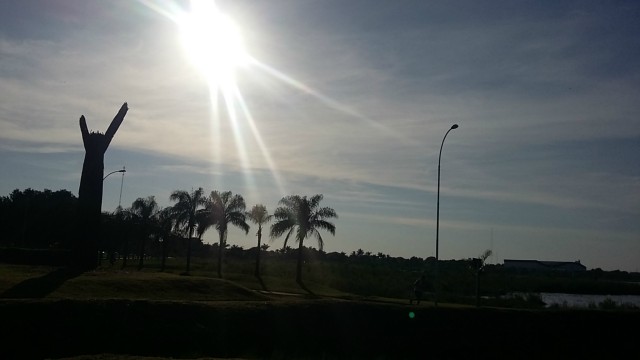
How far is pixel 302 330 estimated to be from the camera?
62.3ft

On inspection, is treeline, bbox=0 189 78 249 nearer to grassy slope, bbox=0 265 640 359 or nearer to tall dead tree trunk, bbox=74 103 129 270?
tall dead tree trunk, bbox=74 103 129 270

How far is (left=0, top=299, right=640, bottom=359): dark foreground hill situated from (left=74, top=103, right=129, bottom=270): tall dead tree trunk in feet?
53.6

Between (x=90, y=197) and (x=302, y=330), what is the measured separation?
19.6 metres

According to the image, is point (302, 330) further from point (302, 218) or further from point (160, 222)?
point (160, 222)

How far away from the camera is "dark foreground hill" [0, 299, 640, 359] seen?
Result: 51.9ft

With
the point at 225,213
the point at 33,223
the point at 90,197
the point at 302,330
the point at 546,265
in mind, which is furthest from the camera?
the point at 546,265

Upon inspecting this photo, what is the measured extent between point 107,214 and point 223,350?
6014 cm

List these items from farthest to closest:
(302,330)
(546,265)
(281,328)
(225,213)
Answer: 1. (546,265)
2. (225,213)
3. (302,330)
4. (281,328)

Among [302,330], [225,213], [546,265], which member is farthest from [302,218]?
[546,265]

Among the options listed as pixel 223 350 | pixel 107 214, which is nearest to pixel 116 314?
pixel 223 350

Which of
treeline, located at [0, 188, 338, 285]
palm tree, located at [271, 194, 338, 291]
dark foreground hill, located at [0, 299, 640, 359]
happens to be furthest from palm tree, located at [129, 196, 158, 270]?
dark foreground hill, located at [0, 299, 640, 359]

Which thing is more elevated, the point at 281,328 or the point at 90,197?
the point at 90,197

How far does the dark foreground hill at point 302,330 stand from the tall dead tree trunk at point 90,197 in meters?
16.3

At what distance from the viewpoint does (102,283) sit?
25.9 meters
